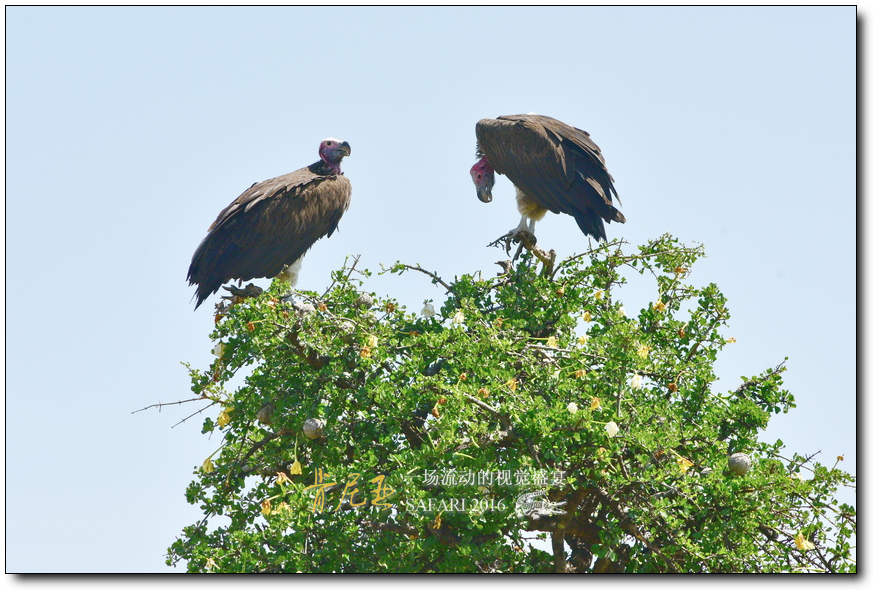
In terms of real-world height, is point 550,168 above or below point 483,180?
below

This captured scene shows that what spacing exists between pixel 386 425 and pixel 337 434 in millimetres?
330

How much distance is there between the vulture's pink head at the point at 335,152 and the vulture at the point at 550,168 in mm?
1286

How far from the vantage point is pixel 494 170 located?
10.1 meters

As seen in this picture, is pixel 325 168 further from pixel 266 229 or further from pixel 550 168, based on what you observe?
pixel 550 168

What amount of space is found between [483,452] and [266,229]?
3317mm

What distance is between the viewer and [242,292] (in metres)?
8.88

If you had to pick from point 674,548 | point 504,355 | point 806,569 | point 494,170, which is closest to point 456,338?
point 504,355

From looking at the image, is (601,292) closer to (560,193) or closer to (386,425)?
(560,193)

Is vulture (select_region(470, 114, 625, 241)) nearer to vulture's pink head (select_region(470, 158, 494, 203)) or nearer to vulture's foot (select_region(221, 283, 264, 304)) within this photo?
vulture's pink head (select_region(470, 158, 494, 203))

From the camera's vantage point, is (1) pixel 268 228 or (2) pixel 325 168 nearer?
(1) pixel 268 228

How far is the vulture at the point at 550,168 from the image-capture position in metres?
9.23

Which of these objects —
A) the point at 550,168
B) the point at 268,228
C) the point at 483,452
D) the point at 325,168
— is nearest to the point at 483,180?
the point at 550,168

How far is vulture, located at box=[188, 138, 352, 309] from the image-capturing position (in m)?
8.77

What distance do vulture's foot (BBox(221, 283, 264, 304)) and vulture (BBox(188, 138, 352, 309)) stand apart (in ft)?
0.30
